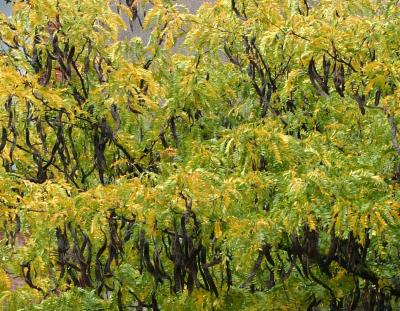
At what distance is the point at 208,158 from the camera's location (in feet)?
26.5

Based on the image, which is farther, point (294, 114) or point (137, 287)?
point (294, 114)

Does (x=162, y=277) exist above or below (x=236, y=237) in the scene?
below

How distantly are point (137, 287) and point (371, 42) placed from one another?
3.14 m

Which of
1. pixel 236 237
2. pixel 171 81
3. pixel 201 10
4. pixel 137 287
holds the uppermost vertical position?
pixel 201 10

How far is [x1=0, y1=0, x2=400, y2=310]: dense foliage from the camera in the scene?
282 inches

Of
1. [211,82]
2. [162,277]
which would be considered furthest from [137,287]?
[211,82]

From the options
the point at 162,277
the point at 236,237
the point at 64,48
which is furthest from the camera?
the point at 64,48

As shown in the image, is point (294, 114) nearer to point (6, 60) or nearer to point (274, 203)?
point (274, 203)

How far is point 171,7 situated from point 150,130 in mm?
1272

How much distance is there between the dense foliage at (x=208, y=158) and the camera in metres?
7.15

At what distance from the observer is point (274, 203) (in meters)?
7.45

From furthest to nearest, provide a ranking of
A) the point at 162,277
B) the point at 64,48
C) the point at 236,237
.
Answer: the point at 64,48, the point at 162,277, the point at 236,237

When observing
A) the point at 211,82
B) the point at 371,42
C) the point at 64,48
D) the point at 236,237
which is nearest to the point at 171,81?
the point at 211,82

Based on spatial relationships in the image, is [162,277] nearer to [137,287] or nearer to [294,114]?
[137,287]
